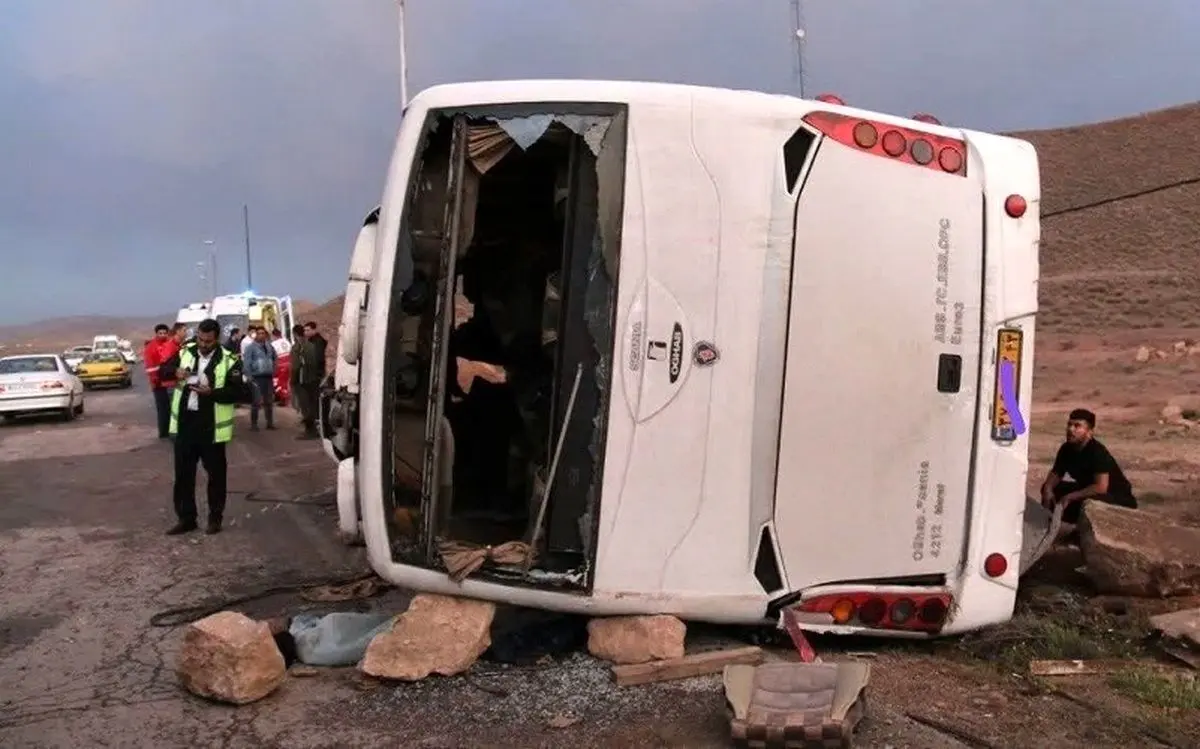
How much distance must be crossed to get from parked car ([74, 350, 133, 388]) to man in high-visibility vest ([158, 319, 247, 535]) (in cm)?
2891

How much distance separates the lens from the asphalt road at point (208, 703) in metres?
4.17

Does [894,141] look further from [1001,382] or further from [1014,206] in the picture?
[1001,382]

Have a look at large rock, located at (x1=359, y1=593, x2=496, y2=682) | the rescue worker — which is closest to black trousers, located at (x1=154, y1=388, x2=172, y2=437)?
the rescue worker

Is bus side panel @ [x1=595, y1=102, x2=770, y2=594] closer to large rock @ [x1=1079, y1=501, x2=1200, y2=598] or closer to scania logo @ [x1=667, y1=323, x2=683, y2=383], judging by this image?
scania logo @ [x1=667, y1=323, x2=683, y2=383]

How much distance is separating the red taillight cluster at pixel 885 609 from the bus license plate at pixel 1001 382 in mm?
689

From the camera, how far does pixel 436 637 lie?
4.60 m

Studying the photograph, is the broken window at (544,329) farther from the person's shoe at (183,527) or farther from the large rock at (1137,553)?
the person's shoe at (183,527)

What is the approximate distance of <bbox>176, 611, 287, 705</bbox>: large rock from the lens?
4574mm

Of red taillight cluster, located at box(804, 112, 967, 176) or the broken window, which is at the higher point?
red taillight cluster, located at box(804, 112, 967, 176)

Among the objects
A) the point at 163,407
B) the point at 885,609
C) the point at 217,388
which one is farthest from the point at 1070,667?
the point at 163,407

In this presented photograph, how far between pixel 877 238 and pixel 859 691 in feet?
Result: 5.52

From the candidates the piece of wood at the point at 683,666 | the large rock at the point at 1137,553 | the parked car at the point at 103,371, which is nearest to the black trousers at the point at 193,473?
the piece of wood at the point at 683,666

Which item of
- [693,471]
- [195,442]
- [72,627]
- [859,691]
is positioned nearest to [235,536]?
[195,442]

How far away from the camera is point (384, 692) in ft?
15.1
